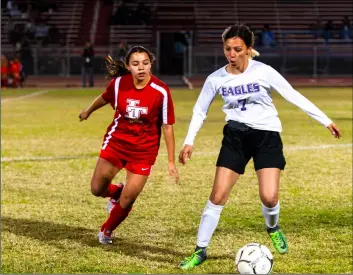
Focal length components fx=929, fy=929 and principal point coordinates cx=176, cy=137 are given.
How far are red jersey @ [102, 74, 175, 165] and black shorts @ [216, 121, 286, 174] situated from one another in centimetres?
83

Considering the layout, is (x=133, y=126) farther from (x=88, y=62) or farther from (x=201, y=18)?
(x=201, y=18)

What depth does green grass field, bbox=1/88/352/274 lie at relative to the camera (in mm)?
8266

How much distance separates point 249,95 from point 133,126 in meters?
1.39

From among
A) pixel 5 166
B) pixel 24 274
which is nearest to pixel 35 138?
pixel 5 166

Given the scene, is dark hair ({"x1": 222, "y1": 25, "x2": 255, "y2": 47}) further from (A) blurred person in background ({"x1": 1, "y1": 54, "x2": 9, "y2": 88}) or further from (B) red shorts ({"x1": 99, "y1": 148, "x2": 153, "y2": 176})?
(A) blurred person in background ({"x1": 1, "y1": 54, "x2": 9, "y2": 88})

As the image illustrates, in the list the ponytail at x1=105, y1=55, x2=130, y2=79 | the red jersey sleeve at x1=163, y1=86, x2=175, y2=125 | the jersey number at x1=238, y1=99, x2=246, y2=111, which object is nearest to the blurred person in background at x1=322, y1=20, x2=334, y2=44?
the ponytail at x1=105, y1=55, x2=130, y2=79

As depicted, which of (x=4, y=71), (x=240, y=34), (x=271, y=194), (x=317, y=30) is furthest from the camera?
(x=317, y=30)

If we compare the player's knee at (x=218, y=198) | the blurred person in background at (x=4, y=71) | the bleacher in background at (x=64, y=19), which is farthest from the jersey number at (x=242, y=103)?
the bleacher in background at (x=64, y=19)

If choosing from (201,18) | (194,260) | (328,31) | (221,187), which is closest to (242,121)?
(221,187)

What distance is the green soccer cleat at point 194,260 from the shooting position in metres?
7.87

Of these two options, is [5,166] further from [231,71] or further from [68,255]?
[231,71]

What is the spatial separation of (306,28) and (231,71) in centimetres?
4551

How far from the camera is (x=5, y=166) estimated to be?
1515 cm

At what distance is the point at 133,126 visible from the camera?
8.79m
